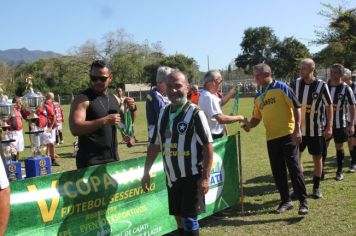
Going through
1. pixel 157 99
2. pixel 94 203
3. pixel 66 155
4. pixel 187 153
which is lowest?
pixel 66 155

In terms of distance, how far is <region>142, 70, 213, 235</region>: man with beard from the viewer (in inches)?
168

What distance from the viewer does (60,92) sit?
78750mm

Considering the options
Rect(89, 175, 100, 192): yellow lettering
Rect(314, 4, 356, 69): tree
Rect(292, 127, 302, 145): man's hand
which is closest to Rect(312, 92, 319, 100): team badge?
Rect(292, 127, 302, 145): man's hand

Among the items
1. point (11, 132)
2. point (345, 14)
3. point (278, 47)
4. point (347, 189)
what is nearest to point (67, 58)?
point (278, 47)

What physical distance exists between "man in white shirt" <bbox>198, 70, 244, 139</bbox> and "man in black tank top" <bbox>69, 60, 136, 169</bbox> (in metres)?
1.70

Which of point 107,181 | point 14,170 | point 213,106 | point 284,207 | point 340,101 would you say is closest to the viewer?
point 107,181

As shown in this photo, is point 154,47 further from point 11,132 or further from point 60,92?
point 11,132

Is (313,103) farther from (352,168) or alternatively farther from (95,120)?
(95,120)

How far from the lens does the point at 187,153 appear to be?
4.33 meters

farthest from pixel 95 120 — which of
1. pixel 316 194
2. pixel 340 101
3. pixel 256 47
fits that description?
pixel 256 47

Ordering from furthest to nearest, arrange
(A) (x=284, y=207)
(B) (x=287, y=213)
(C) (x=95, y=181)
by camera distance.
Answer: (A) (x=284, y=207) → (B) (x=287, y=213) → (C) (x=95, y=181)

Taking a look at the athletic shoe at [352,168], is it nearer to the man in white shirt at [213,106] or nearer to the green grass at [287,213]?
the green grass at [287,213]

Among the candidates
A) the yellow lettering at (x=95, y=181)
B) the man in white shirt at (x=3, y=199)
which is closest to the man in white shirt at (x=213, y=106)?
the yellow lettering at (x=95, y=181)

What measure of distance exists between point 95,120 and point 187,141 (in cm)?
92
